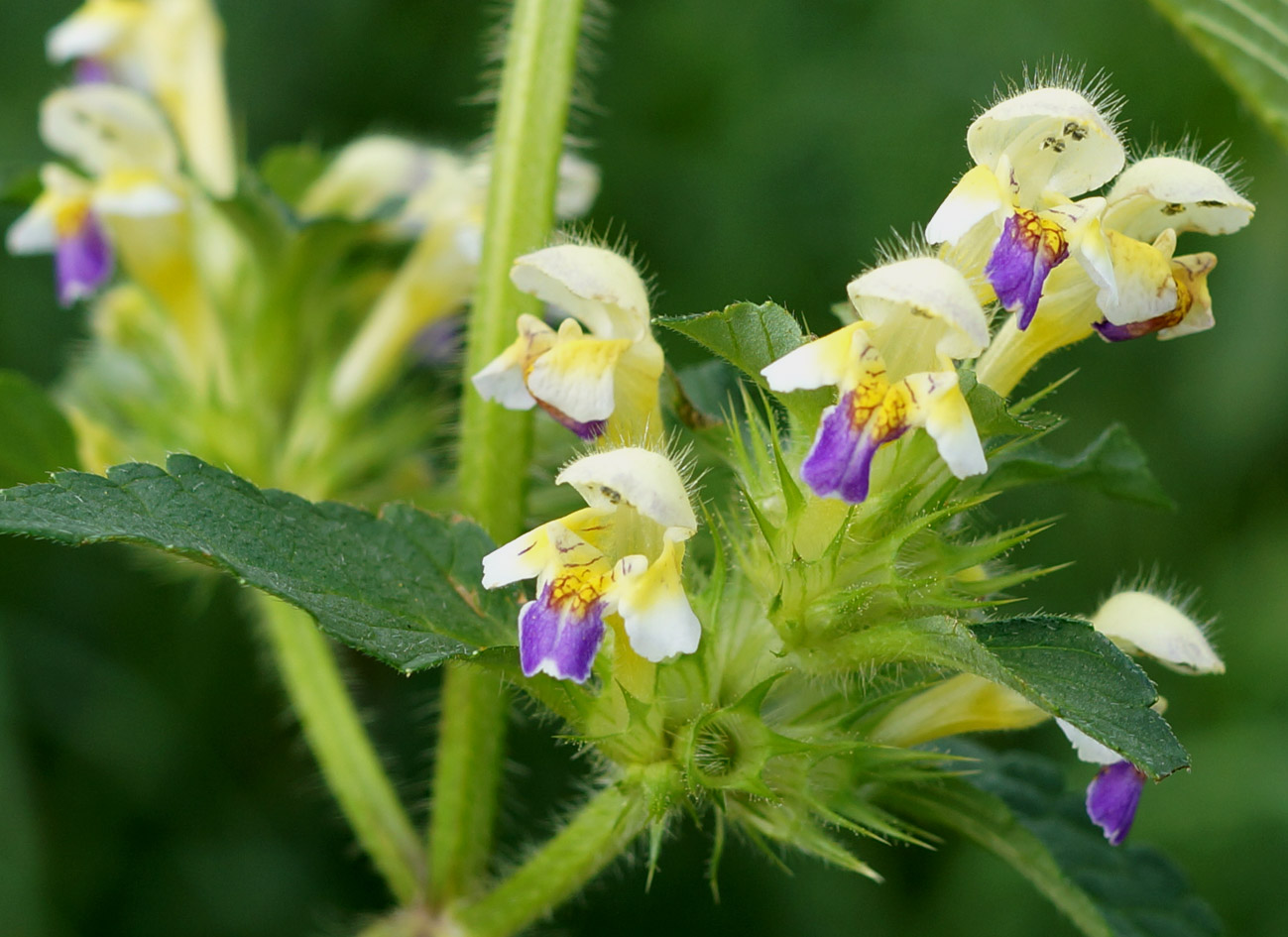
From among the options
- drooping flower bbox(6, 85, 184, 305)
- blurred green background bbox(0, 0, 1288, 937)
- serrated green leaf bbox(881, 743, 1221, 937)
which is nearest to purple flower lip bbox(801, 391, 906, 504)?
serrated green leaf bbox(881, 743, 1221, 937)

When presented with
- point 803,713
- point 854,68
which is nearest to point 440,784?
point 803,713

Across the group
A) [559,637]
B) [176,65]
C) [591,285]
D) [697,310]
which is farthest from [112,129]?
[559,637]

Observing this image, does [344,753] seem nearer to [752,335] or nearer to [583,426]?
[583,426]

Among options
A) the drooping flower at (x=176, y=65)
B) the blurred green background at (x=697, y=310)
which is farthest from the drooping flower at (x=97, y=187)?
the blurred green background at (x=697, y=310)

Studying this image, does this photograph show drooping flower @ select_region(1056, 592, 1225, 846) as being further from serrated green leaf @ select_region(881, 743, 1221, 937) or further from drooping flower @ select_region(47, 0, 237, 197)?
drooping flower @ select_region(47, 0, 237, 197)

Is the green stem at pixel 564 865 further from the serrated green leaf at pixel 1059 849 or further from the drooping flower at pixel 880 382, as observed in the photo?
the drooping flower at pixel 880 382

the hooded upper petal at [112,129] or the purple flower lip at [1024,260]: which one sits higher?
the hooded upper petal at [112,129]
